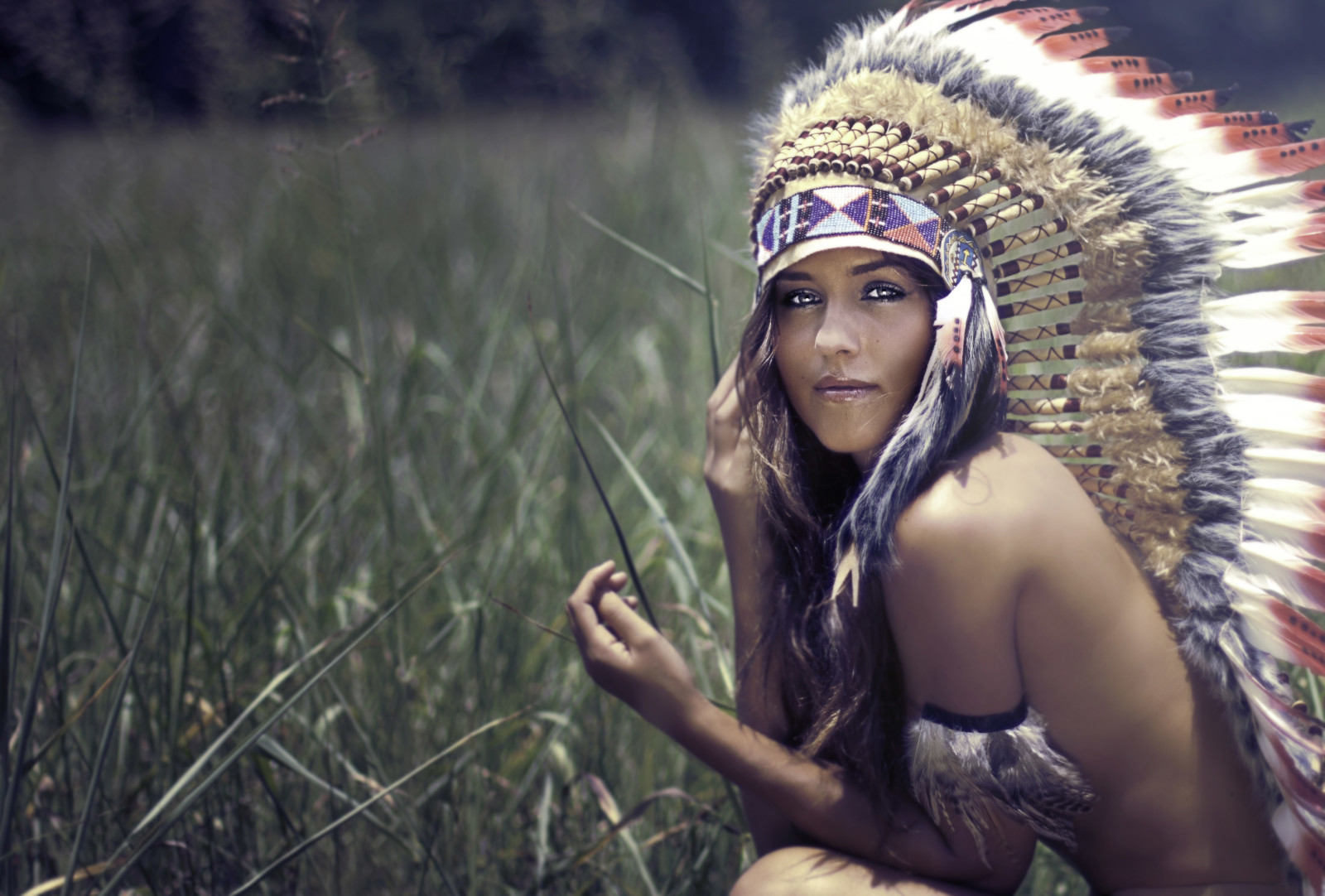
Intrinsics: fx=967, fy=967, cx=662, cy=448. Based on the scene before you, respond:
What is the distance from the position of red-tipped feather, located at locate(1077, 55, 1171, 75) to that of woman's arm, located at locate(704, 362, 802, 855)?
1.66 ft

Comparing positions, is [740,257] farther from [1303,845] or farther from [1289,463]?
[1303,845]

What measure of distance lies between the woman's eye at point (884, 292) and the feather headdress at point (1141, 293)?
0.16ft

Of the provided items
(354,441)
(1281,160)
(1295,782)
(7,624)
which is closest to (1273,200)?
(1281,160)

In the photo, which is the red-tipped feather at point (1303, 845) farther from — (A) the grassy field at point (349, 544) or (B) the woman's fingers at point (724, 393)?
(B) the woman's fingers at point (724, 393)

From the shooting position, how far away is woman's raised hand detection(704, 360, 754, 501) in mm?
1201

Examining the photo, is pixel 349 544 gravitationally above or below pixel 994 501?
below

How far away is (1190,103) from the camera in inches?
40.4

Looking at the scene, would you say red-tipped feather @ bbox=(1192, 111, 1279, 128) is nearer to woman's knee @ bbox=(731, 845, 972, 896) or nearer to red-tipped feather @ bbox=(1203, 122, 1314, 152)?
red-tipped feather @ bbox=(1203, 122, 1314, 152)

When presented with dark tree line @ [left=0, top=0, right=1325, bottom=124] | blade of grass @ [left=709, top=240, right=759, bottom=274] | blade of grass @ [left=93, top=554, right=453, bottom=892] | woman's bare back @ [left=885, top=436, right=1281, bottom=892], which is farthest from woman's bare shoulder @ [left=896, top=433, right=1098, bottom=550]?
dark tree line @ [left=0, top=0, right=1325, bottom=124]

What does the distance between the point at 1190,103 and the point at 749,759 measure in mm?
852

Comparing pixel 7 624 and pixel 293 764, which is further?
pixel 293 764

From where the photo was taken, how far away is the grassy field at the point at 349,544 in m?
1.39

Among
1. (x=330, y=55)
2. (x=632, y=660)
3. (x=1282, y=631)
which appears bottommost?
(x=632, y=660)

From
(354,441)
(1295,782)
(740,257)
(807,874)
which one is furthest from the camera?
(354,441)
